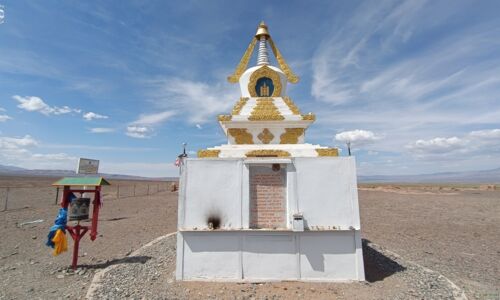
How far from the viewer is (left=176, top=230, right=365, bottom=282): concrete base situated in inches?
313

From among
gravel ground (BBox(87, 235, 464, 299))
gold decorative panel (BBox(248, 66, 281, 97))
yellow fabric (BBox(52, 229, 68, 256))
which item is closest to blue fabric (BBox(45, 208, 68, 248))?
yellow fabric (BBox(52, 229, 68, 256))

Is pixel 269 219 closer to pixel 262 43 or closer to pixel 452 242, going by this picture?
pixel 262 43

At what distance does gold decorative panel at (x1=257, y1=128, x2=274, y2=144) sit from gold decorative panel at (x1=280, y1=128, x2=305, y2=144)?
46 centimetres

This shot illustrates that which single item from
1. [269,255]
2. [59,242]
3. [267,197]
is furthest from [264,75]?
[59,242]

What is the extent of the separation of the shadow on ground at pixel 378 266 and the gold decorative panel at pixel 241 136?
250 inches

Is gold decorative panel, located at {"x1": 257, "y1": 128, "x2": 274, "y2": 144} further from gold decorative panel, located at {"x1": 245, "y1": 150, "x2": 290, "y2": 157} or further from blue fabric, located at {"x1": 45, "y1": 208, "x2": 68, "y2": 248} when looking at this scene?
blue fabric, located at {"x1": 45, "y1": 208, "x2": 68, "y2": 248}

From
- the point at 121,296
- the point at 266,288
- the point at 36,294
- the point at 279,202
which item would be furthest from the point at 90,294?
the point at 279,202

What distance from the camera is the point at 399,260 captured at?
1006 centimetres

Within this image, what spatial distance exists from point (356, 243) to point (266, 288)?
3.07 m

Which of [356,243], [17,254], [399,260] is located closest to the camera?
[356,243]

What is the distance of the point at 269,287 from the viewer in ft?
24.8

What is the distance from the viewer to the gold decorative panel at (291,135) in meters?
10.8

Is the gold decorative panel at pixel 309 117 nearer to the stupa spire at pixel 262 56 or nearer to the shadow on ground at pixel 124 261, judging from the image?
the stupa spire at pixel 262 56

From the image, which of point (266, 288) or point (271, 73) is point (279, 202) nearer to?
point (266, 288)
